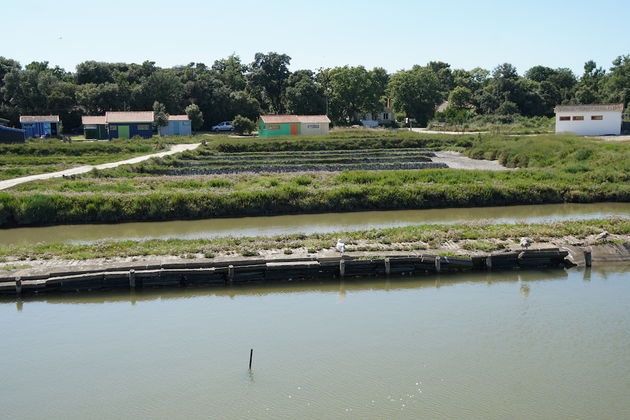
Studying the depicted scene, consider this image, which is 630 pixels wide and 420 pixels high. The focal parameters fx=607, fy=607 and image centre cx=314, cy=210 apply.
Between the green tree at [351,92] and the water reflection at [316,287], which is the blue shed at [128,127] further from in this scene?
the water reflection at [316,287]

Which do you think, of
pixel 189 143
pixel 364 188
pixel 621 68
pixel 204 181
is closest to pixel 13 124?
pixel 189 143

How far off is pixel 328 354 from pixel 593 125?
4960cm

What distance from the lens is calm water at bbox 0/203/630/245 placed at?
2169 centimetres

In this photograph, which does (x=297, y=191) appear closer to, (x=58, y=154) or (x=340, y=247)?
(x=340, y=247)

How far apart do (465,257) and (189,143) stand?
133ft

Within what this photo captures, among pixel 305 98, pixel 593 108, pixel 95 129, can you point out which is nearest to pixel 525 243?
pixel 593 108

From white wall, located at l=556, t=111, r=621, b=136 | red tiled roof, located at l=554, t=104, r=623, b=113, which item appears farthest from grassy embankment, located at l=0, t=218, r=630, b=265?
red tiled roof, located at l=554, t=104, r=623, b=113

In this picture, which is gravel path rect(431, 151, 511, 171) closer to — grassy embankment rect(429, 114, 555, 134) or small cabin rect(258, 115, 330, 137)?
grassy embankment rect(429, 114, 555, 134)

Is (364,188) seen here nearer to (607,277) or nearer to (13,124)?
(607,277)

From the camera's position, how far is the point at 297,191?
2592cm

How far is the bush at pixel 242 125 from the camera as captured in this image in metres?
64.8

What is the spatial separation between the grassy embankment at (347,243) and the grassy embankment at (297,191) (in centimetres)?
507

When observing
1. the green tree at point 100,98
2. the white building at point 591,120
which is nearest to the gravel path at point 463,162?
the white building at point 591,120

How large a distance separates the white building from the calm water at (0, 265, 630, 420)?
138 feet
